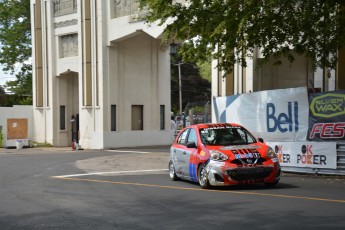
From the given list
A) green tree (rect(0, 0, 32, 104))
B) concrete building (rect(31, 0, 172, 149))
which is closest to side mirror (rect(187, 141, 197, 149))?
concrete building (rect(31, 0, 172, 149))

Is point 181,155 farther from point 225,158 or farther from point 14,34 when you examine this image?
point 14,34

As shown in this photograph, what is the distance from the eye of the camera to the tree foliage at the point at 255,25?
50.2 feet

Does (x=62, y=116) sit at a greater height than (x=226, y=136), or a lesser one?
greater

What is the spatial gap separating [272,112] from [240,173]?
6233 mm

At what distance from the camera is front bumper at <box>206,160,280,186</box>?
39.8 ft

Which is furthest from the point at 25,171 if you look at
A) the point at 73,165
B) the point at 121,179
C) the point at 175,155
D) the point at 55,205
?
the point at 55,205

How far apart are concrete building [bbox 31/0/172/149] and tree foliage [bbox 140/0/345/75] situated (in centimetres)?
1423

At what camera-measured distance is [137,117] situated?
36.2 m

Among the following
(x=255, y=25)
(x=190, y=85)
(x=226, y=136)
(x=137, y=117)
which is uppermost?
(x=190, y=85)

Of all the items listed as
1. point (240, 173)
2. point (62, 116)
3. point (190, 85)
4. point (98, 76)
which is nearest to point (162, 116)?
point (98, 76)

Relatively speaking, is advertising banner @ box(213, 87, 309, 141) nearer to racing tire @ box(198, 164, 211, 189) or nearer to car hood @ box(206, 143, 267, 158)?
car hood @ box(206, 143, 267, 158)

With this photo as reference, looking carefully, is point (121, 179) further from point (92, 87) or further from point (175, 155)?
point (92, 87)

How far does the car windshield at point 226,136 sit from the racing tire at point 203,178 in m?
0.69

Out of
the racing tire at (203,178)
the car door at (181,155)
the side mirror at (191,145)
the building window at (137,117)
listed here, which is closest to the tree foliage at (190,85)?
the building window at (137,117)
